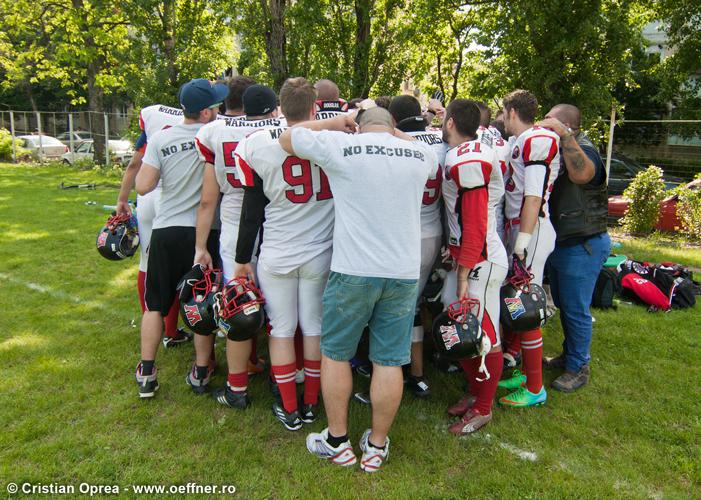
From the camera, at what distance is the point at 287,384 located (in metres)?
3.46

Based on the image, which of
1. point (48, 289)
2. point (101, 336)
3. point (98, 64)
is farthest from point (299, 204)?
point (98, 64)

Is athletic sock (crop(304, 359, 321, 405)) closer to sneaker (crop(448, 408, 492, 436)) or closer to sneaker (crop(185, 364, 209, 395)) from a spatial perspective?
sneaker (crop(185, 364, 209, 395))

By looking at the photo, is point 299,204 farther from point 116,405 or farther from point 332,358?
point 116,405

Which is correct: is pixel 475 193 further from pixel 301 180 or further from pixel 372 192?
pixel 301 180

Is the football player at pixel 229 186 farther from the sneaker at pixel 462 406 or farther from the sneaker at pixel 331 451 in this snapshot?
the sneaker at pixel 462 406

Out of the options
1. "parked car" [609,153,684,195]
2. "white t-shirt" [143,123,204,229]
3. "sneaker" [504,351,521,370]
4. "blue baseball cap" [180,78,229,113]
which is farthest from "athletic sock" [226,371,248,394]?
"parked car" [609,153,684,195]

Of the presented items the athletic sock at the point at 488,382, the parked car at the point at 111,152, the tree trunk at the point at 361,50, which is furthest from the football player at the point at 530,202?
the parked car at the point at 111,152

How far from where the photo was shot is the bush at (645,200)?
9844mm

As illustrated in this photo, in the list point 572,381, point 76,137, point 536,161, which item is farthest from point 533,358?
point 76,137

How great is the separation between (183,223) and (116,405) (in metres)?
1.38

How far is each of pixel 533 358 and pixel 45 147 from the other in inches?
1013

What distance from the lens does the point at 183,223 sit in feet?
12.5

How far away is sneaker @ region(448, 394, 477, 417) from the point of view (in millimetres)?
3691

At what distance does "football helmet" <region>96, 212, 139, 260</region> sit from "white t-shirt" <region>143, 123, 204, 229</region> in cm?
76
